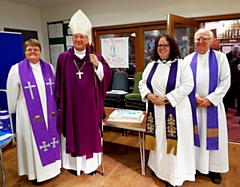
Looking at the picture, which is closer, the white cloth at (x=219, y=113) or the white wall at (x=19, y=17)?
the white cloth at (x=219, y=113)

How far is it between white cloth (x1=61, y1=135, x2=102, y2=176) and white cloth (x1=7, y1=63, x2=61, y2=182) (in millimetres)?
234

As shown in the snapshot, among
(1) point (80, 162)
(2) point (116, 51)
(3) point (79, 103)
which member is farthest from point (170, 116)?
(2) point (116, 51)

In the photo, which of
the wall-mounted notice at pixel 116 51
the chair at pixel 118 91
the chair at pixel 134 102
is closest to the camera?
the chair at pixel 134 102

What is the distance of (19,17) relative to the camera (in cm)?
430

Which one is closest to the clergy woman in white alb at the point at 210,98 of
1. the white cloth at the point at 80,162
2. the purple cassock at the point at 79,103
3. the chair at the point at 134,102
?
the purple cassock at the point at 79,103

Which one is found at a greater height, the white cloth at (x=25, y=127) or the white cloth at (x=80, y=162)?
the white cloth at (x=25, y=127)

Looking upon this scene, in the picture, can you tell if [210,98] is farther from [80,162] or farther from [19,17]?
[19,17]

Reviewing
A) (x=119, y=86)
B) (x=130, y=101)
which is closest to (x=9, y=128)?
(x=130, y=101)

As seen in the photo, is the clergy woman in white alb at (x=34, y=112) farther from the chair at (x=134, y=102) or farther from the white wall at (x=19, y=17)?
the white wall at (x=19, y=17)

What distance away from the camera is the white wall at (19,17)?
4012mm

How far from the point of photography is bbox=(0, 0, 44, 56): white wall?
401 cm

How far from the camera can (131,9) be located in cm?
387

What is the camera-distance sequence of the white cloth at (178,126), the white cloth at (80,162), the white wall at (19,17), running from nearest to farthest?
the white cloth at (178,126) < the white cloth at (80,162) < the white wall at (19,17)

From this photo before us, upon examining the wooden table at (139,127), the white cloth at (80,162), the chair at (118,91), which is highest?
the chair at (118,91)
